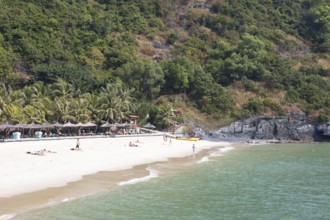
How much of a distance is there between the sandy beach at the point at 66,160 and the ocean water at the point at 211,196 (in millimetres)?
2990

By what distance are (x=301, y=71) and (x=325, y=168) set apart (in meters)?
49.5

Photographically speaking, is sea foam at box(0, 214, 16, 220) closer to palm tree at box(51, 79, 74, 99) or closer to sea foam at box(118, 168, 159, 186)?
sea foam at box(118, 168, 159, 186)

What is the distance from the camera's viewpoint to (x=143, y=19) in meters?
92.0

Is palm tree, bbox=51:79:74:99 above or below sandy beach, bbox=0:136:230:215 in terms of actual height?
above

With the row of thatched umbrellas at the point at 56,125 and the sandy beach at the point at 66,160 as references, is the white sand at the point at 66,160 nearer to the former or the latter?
the sandy beach at the point at 66,160

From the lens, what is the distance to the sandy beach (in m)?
22.6

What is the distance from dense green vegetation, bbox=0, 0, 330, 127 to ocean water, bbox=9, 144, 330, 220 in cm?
2625

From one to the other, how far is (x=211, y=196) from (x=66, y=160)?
41.6 ft

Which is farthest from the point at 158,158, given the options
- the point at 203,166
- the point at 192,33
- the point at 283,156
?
the point at 192,33

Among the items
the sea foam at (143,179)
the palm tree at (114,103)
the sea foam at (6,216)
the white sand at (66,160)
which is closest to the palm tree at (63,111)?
the palm tree at (114,103)

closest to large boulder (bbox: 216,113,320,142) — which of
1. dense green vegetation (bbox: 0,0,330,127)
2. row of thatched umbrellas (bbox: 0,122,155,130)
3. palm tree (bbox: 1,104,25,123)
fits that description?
dense green vegetation (bbox: 0,0,330,127)

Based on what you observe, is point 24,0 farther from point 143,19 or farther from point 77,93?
point 77,93

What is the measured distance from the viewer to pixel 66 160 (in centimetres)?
3052

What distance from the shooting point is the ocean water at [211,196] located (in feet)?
60.8
